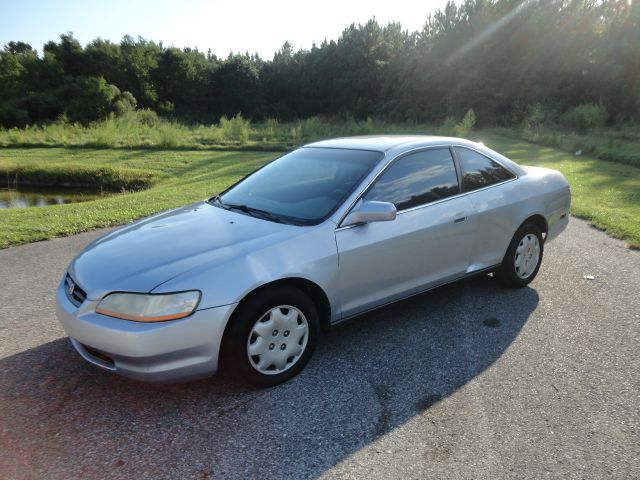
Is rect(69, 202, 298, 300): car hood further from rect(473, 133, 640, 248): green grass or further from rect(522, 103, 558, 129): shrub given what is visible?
rect(522, 103, 558, 129): shrub

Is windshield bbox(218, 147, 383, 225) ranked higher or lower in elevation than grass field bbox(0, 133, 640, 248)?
higher

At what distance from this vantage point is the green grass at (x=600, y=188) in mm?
7629

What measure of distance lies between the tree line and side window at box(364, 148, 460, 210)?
99.6ft

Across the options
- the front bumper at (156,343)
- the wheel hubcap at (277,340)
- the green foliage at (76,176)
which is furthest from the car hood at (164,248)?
the green foliage at (76,176)

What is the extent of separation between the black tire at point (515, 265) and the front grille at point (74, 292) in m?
3.69

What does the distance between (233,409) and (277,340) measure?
496 mm

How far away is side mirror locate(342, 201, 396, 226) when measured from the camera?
11.0 feet

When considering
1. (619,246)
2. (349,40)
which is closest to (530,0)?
(349,40)

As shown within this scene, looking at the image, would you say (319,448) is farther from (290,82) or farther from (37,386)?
(290,82)

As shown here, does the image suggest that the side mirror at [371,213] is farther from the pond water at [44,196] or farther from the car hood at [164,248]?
the pond water at [44,196]

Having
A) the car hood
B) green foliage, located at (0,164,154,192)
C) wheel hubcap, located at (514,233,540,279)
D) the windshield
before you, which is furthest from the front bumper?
green foliage, located at (0,164,154,192)

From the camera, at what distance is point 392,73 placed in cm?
5197

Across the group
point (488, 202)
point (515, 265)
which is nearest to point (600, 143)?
point (515, 265)

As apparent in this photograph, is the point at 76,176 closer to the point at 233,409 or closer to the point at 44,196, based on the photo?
the point at 44,196
